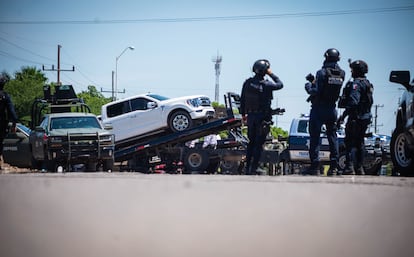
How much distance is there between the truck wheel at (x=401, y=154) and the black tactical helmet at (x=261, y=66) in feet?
6.94

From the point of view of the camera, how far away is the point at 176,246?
180 inches

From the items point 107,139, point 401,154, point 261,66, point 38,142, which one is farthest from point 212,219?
point 107,139

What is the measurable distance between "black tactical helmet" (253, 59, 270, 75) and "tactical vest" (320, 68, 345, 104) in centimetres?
97

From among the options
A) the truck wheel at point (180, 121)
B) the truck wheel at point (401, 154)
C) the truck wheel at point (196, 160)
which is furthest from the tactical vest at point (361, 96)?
the truck wheel at point (180, 121)

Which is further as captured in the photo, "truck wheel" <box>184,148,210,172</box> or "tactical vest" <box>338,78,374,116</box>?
"truck wheel" <box>184,148,210,172</box>

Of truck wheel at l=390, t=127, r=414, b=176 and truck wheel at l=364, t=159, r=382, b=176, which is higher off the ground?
truck wheel at l=390, t=127, r=414, b=176

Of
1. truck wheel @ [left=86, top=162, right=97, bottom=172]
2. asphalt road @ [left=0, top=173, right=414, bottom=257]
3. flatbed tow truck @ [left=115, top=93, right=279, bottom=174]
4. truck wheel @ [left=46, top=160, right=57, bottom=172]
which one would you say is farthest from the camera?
flatbed tow truck @ [left=115, top=93, right=279, bottom=174]

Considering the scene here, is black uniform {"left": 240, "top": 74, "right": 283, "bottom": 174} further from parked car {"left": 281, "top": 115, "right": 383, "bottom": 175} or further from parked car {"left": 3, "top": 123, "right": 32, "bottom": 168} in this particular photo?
parked car {"left": 281, "top": 115, "right": 383, "bottom": 175}

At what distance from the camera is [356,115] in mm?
9477

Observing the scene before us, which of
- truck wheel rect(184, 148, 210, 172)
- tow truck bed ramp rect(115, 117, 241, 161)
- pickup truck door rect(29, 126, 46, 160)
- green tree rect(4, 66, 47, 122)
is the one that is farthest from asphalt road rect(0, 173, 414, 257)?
green tree rect(4, 66, 47, 122)

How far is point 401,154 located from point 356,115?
33.4 inches

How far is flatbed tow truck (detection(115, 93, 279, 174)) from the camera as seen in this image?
60.4ft

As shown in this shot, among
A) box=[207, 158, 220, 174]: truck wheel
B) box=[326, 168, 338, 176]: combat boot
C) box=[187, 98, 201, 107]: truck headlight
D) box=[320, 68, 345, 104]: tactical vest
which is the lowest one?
box=[207, 158, 220, 174]: truck wheel

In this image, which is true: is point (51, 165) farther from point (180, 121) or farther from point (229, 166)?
point (229, 166)
